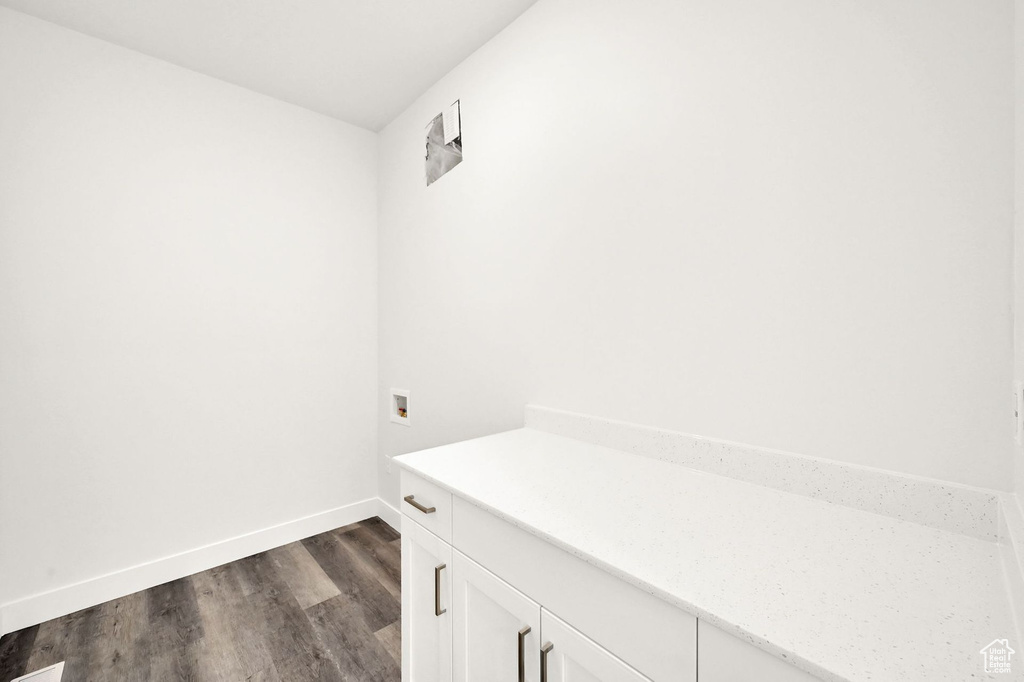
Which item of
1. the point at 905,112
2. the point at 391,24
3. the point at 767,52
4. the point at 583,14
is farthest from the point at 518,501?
the point at 391,24

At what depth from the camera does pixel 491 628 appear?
3.21 feet

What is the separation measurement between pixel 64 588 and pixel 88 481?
45 cm

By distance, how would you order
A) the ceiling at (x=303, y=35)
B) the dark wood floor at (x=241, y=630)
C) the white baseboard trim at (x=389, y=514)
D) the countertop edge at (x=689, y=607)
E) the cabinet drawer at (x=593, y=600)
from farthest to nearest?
the white baseboard trim at (x=389, y=514), the ceiling at (x=303, y=35), the dark wood floor at (x=241, y=630), the cabinet drawer at (x=593, y=600), the countertop edge at (x=689, y=607)

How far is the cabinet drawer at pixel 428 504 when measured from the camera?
1.11 m

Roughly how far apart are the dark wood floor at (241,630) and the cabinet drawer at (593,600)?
986mm

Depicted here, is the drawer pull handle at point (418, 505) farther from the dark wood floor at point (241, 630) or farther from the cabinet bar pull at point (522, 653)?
the dark wood floor at point (241, 630)

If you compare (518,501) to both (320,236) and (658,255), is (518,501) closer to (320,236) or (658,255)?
(658,255)

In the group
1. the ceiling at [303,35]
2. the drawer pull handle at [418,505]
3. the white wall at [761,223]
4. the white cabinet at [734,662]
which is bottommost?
the drawer pull handle at [418,505]

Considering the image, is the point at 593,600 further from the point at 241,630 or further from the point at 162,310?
the point at 162,310

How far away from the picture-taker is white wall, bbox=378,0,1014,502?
828mm

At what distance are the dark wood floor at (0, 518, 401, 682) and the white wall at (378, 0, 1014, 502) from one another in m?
1.01

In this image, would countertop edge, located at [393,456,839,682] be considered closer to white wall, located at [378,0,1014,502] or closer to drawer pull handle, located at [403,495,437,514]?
drawer pull handle, located at [403,495,437,514]

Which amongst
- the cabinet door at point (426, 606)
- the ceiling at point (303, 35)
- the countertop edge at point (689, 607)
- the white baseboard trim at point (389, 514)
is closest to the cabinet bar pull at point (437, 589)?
the cabinet door at point (426, 606)

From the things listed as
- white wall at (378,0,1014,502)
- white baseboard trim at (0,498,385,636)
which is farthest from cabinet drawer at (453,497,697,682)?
white baseboard trim at (0,498,385,636)
